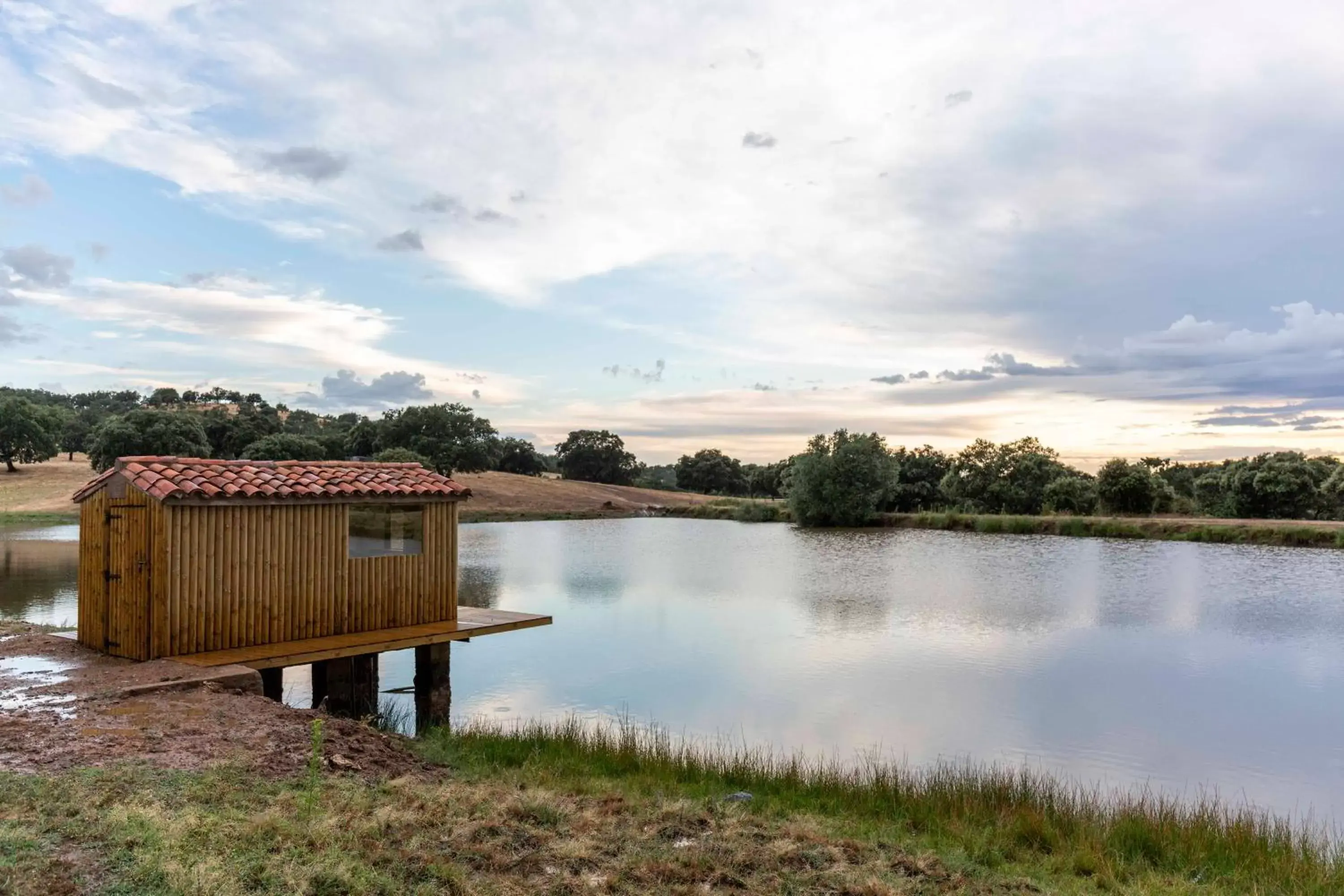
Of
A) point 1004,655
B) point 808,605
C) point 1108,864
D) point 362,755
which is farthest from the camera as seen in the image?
point 808,605

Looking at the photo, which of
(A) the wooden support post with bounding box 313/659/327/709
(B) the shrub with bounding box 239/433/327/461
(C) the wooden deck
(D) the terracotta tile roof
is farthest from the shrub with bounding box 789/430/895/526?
(A) the wooden support post with bounding box 313/659/327/709

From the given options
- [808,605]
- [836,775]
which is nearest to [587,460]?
[808,605]

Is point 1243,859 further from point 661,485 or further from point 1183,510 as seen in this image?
point 661,485

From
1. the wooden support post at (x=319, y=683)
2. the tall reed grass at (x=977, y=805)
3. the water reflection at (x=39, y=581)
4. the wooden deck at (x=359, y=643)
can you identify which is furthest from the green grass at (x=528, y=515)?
the tall reed grass at (x=977, y=805)

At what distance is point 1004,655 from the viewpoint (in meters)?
16.4

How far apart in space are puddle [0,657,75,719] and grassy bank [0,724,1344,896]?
2.31 m

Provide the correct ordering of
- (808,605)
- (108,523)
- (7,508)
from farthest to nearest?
(7,508)
(808,605)
(108,523)

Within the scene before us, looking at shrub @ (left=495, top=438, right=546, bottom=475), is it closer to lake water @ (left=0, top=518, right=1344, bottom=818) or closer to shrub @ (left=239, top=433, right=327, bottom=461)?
shrub @ (left=239, top=433, right=327, bottom=461)

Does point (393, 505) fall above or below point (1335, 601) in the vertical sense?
above

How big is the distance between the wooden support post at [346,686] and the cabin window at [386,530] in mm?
1337

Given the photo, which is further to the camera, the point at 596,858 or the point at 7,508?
the point at 7,508

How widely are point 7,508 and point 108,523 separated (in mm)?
51067

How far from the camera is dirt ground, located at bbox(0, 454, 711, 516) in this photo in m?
53.3

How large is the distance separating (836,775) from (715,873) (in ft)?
11.8
